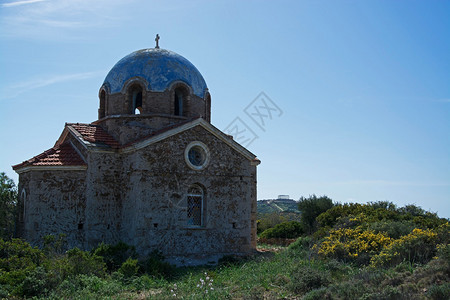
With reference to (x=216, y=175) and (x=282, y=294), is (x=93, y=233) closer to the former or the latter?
(x=216, y=175)

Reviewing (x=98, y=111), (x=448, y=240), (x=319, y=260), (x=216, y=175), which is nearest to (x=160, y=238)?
(x=216, y=175)

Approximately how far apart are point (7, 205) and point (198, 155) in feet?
23.8

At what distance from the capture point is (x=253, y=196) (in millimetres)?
19156

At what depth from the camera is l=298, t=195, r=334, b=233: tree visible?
22250 millimetres

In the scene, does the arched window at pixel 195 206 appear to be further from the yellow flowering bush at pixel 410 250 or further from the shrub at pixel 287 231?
the shrub at pixel 287 231

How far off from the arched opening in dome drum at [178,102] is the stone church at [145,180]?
11.7 inches

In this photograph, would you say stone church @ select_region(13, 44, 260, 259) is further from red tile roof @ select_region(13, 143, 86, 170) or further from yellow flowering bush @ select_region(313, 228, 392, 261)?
yellow flowering bush @ select_region(313, 228, 392, 261)

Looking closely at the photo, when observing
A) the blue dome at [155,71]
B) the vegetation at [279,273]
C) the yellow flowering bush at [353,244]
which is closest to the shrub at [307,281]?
the vegetation at [279,273]

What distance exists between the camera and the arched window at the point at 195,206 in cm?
1549

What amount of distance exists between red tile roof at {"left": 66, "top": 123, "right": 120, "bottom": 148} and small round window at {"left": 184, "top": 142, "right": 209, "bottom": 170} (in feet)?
8.78

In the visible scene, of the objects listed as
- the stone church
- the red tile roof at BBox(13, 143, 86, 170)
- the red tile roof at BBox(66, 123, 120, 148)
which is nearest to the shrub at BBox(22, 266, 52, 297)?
the stone church

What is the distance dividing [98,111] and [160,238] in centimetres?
668

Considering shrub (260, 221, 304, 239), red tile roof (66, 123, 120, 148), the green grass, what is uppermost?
red tile roof (66, 123, 120, 148)

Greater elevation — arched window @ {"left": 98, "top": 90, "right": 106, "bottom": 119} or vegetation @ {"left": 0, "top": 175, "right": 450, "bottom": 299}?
arched window @ {"left": 98, "top": 90, "right": 106, "bottom": 119}
